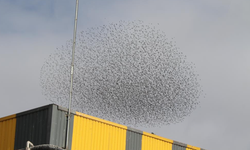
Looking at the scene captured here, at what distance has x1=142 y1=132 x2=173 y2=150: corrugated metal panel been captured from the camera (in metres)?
28.8

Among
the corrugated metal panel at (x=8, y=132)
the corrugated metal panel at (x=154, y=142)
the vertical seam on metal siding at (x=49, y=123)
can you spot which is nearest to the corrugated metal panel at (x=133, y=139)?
the corrugated metal panel at (x=154, y=142)

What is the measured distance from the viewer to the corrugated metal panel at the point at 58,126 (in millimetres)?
23609

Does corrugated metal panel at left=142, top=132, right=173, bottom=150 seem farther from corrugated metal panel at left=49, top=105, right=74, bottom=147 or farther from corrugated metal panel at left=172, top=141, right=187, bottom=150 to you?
corrugated metal panel at left=49, top=105, right=74, bottom=147

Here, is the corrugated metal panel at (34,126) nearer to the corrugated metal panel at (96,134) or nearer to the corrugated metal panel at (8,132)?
the corrugated metal panel at (8,132)

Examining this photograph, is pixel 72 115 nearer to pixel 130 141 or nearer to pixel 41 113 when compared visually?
pixel 41 113

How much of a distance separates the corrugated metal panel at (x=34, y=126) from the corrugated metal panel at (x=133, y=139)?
594 centimetres

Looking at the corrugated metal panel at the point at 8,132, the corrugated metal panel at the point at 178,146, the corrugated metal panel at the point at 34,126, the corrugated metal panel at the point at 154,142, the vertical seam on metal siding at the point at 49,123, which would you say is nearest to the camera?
the vertical seam on metal siding at the point at 49,123

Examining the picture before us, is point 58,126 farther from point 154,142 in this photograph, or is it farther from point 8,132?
point 154,142

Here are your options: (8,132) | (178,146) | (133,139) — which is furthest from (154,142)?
(8,132)

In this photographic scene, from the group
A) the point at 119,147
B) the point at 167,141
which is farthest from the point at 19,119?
the point at 167,141

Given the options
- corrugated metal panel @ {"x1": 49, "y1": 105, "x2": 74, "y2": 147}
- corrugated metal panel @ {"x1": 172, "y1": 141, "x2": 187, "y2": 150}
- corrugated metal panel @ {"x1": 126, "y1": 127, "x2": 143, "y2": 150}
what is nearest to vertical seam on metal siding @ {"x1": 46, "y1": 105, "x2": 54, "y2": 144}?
corrugated metal panel @ {"x1": 49, "y1": 105, "x2": 74, "y2": 147}

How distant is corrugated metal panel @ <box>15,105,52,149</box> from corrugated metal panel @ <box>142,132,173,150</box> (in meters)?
7.43

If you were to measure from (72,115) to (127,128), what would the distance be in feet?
14.4

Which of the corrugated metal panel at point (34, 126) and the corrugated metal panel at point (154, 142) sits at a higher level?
the corrugated metal panel at point (34, 126)
